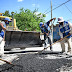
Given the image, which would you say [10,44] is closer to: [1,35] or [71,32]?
[1,35]

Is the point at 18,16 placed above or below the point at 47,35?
above

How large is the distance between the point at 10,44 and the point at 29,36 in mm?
1156

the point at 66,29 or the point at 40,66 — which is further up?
the point at 66,29

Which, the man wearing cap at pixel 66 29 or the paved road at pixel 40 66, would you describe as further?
the man wearing cap at pixel 66 29

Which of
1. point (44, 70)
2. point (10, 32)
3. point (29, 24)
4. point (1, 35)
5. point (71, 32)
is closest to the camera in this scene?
point (44, 70)

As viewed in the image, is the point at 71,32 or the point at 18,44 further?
the point at 18,44

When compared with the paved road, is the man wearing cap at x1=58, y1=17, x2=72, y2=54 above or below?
above

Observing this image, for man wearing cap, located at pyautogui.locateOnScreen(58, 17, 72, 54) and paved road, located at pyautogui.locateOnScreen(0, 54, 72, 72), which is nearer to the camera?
paved road, located at pyautogui.locateOnScreen(0, 54, 72, 72)

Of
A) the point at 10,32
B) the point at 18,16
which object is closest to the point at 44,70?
the point at 10,32

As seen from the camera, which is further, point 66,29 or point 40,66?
point 66,29

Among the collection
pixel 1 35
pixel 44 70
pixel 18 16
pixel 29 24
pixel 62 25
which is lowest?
pixel 44 70

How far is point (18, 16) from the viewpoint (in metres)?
30.0

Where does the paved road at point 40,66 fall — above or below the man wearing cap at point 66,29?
below

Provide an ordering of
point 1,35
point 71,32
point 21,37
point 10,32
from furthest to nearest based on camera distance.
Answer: point 21,37 < point 10,32 < point 71,32 < point 1,35
